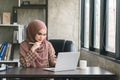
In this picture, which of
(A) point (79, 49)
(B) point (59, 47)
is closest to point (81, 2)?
(A) point (79, 49)

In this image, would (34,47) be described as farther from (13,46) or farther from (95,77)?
(13,46)

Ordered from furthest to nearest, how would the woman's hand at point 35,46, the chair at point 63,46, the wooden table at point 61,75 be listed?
the chair at point 63,46
the woman's hand at point 35,46
the wooden table at point 61,75

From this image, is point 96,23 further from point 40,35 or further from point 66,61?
point 66,61

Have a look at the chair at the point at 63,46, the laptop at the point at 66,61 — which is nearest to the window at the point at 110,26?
the chair at the point at 63,46

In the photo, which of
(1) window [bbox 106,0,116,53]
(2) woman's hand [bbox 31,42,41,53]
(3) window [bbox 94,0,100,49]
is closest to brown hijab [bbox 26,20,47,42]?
(2) woman's hand [bbox 31,42,41,53]

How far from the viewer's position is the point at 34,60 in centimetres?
333

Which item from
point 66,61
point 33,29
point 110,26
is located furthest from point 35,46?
point 110,26

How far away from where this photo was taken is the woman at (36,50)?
3324 mm

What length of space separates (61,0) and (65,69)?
7.48 feet

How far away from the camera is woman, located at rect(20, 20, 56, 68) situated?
10.9 feet

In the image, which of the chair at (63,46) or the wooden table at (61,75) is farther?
the chair at (63,46)

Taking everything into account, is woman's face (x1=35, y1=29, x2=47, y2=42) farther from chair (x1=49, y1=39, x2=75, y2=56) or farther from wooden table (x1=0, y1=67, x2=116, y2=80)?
chair (x1=49, y1=39, x2=75, y2=56)

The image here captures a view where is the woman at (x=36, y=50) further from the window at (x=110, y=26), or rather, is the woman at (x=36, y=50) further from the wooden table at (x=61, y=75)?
the window at (x=110, y=26)

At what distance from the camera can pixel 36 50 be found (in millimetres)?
3393
